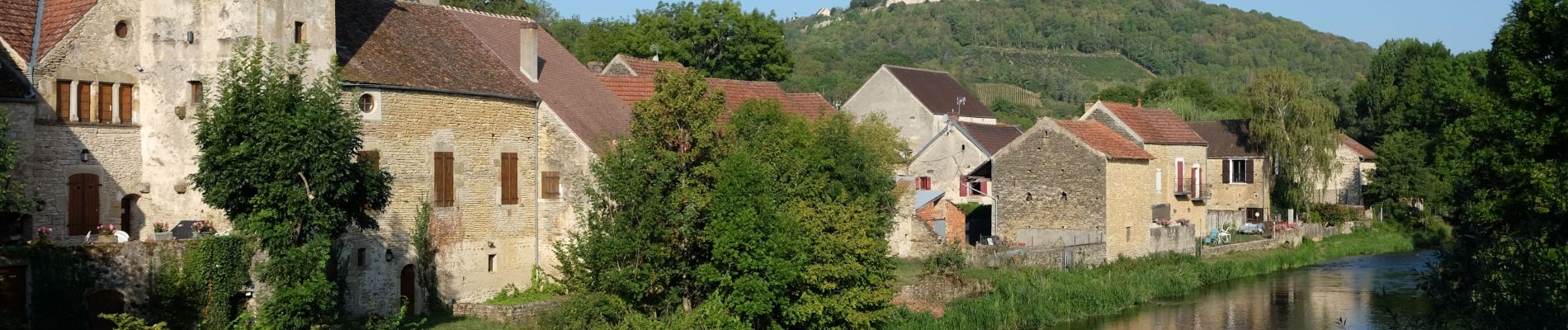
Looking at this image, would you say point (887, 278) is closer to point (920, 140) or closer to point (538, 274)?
point (538, 274)

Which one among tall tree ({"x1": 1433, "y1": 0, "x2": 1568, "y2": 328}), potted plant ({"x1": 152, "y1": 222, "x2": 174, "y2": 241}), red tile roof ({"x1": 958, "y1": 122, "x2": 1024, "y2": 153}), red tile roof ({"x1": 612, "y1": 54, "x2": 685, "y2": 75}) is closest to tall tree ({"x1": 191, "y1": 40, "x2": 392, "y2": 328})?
potted plant ({"x1": 152, "y1": 222, "x2": 174, "y2": 241})

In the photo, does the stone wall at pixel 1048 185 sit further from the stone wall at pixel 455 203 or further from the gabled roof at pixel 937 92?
the stone wall at pixel 455 203

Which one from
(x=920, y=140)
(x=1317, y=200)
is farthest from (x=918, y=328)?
(x=1317, y=200)

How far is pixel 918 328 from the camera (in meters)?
28.5

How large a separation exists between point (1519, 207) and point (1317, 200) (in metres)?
33.6

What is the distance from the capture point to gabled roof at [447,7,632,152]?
2955 centimetres

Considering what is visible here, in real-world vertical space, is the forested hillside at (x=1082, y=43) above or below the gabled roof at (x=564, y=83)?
above

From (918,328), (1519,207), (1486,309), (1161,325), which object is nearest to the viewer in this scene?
(1486,309)

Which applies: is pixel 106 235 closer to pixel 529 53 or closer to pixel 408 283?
pixel 408 283

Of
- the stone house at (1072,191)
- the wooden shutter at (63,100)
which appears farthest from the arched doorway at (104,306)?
the stone house at (1072,191)

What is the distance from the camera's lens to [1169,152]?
4578cm

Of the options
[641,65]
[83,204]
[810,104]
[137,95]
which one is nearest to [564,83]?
[641,65]

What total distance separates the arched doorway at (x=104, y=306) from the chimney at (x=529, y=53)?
10.5 metres

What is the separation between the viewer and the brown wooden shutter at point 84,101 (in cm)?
2361
